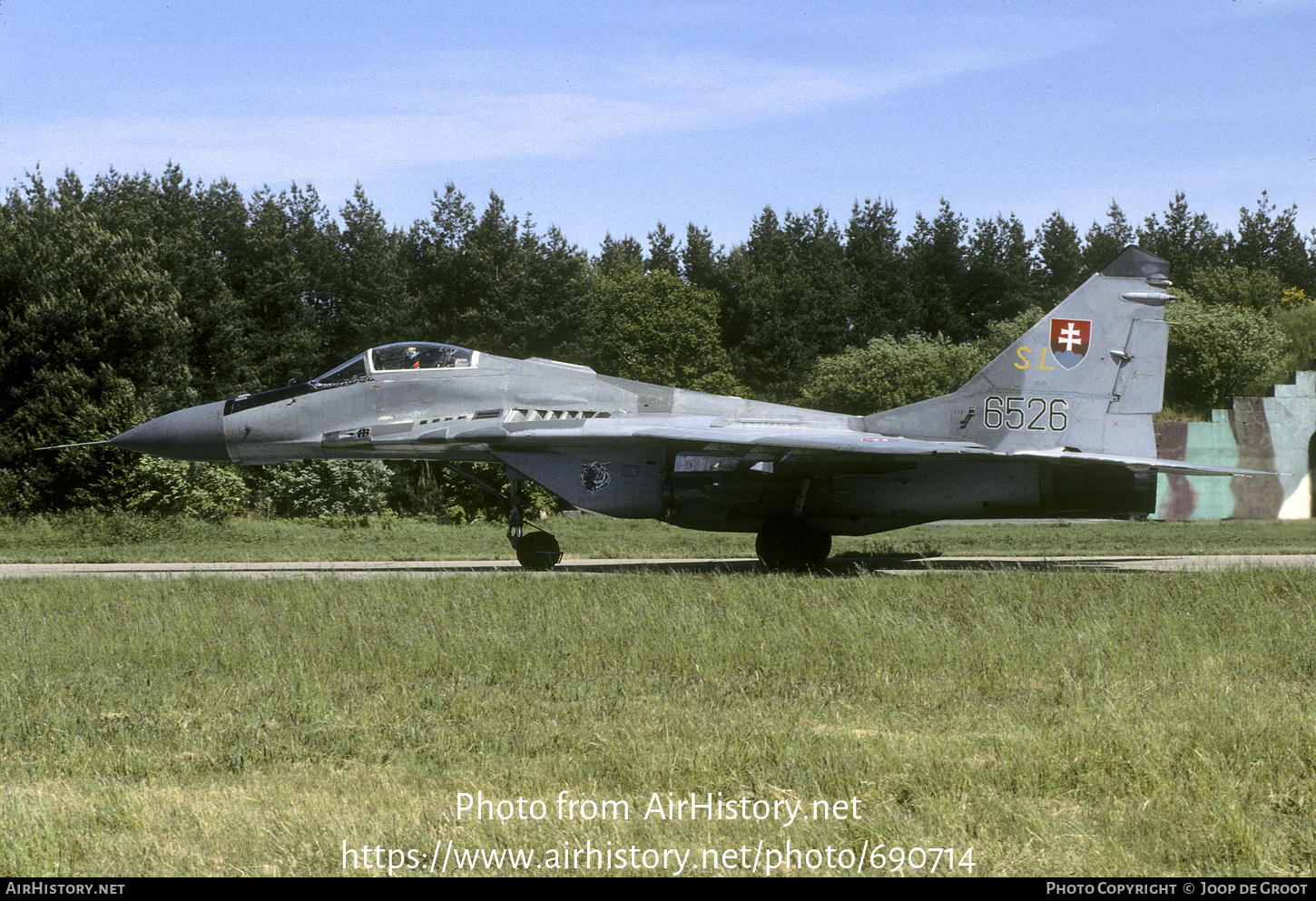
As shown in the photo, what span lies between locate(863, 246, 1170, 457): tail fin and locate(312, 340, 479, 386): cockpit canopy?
6367 mm

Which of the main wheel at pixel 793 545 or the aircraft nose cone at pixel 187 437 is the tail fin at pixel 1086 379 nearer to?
the main wheel at pixel 793 545

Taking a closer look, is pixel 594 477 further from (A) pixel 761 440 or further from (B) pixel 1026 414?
(B) pixel 1026 414

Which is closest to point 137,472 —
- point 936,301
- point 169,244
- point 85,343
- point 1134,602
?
point 85,343

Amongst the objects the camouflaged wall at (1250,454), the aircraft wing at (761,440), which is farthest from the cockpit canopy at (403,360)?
the camouflaged wall at (1250,454)

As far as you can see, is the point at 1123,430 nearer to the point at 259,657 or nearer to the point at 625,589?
the point at 625,589

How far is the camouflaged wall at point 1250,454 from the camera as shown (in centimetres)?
3180

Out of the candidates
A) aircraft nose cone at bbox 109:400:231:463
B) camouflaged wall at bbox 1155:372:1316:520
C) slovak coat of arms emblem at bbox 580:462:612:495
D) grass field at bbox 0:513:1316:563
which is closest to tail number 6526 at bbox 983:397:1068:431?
grass field at bbox 0:513:1316:563

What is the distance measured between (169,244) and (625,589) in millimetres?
38871

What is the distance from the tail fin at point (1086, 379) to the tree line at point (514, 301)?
73.0 ft

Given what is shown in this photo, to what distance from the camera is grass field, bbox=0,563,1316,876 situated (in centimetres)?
402

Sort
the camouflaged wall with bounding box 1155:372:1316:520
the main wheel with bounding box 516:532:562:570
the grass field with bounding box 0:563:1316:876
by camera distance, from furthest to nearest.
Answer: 1. the camouflaged wall with bounding box 1155:372:1316:520
2. the main wheel with bounding box 516:532:562:570
3. the grass field with bounding box 0:563:1316:876

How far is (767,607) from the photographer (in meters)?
9.80

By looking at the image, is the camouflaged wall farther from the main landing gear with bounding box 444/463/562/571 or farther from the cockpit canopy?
the cockpit canopy

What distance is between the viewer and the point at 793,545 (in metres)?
14.8
